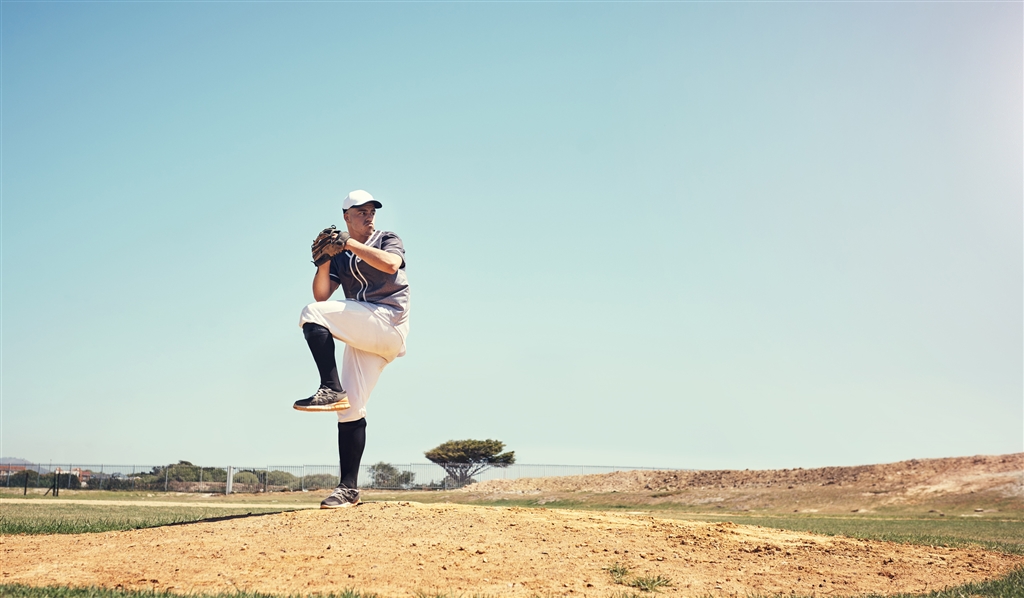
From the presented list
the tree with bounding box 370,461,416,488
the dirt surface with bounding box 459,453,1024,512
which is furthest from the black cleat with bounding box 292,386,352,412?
the tree with bounding box 370,461,416,488

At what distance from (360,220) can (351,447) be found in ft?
7.77

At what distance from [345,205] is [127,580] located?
14.5 ft

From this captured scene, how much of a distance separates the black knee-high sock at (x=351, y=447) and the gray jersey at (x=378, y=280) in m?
1.19

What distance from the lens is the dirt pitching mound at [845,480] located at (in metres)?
30.3

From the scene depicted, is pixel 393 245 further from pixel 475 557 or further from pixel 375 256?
pixel 475 557

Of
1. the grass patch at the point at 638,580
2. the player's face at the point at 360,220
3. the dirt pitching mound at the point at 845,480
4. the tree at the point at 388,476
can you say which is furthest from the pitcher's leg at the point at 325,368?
the tree at the point at 388,476

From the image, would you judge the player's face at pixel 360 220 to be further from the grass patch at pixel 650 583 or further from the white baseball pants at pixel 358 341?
the grass patch at pixel 650 583

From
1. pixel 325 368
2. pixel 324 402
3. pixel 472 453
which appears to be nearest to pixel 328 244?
pixel 325 368

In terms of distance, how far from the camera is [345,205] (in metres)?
8.25

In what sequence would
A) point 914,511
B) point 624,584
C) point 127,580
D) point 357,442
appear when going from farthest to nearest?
point 914,511 < point 357,442 < point 624,584 < point 127,580

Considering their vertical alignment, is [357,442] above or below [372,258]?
below

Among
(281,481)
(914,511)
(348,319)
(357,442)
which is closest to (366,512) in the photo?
→ (357,442)

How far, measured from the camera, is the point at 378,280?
7887 millimetres

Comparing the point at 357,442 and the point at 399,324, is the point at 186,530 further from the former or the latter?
the point at 399,324
